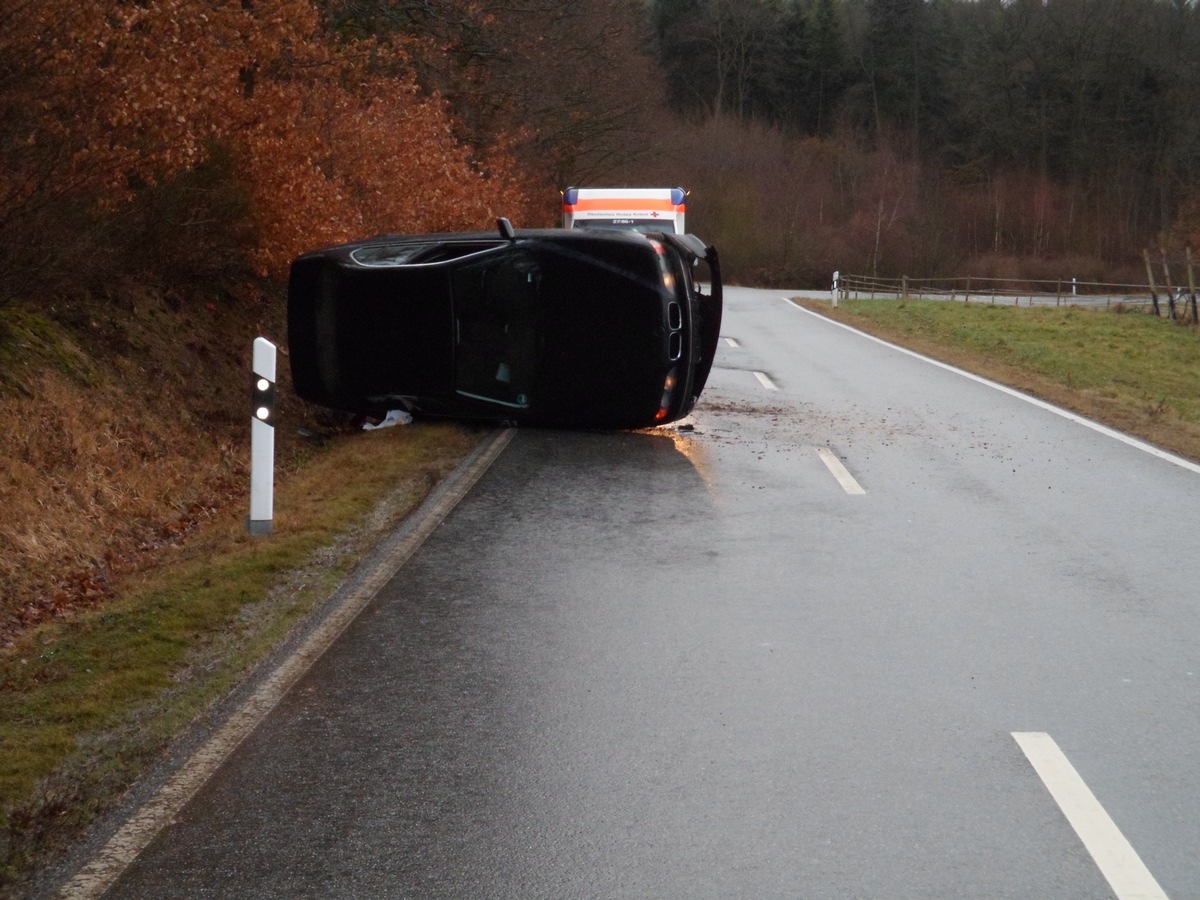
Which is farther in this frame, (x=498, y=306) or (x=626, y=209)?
(x=626, y=209)

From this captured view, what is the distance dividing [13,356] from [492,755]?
761 cm

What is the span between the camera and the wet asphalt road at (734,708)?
420 cm

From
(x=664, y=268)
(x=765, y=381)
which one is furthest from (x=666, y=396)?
(x=765, y=381)

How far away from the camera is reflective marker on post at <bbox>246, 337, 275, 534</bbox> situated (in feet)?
28.4

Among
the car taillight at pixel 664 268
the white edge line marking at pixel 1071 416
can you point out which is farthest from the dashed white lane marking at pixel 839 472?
the white edge line marking at pixel 1071 416

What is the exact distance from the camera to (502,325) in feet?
42.2

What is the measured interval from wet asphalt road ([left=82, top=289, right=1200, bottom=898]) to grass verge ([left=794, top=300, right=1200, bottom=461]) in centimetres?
567

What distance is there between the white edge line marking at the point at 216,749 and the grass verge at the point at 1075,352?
8.76m

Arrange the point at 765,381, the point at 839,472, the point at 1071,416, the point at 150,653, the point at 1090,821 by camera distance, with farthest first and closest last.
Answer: the point at 765,381 < the point at 1071,416 < the point at 839,472 < the point at 150,653 < the point at 1090,821

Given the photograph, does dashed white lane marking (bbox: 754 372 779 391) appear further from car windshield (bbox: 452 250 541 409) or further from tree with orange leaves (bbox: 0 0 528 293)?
car windshield (bbox: 452 250 541 409)

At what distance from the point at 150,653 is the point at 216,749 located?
132cm

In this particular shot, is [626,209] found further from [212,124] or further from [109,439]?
[109,439]

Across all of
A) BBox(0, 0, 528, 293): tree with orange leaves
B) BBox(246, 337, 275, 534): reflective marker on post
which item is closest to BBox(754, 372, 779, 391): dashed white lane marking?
BBox(0, 0, 528, 293): tree with orange leaves

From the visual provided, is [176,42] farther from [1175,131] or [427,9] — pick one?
[1175,131]
